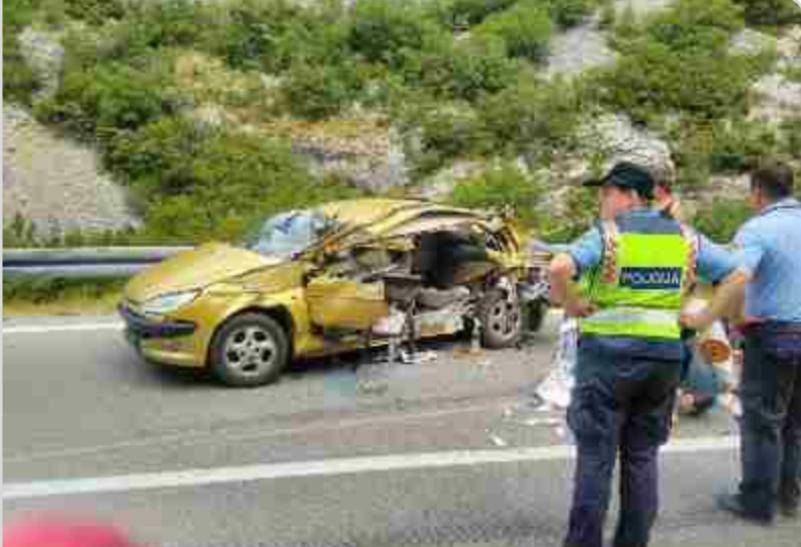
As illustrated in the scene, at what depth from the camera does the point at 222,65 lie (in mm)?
18500

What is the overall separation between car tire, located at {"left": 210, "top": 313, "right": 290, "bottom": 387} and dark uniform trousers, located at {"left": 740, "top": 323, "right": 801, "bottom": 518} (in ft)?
11.3

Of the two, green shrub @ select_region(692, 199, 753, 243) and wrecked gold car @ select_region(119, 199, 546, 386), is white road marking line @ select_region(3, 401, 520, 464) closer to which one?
wrecked gold car @ select_region(119, 199, 546, 386)

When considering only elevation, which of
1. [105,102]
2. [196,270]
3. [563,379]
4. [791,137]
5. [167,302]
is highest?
[105,102]

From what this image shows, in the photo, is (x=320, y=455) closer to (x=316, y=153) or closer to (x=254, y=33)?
(x=316, y=153)

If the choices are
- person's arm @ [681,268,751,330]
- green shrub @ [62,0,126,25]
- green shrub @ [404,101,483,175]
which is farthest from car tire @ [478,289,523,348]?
green shrub @ [62,0,126,25]

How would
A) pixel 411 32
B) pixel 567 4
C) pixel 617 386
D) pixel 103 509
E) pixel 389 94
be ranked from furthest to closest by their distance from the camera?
pixel 567 4 → pixel 411 32 → pixel 389 94 → pixel 103 509 → pixel 617 386

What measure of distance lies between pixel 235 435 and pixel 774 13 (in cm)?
1581

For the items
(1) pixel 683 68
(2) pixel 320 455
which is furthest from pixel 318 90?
(2) pixel 320 455

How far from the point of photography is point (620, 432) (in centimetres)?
536

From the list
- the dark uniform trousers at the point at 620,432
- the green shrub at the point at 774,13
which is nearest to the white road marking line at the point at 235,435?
the dark uniform trousers at the point at 620,432

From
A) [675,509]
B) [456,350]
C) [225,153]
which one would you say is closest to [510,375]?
[456,350]

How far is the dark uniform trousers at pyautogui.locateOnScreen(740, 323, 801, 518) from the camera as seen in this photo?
6.01 m

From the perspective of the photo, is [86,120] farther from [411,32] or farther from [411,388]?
[411,388]

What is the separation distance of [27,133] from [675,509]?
12.0m
